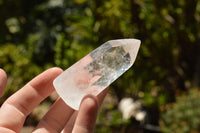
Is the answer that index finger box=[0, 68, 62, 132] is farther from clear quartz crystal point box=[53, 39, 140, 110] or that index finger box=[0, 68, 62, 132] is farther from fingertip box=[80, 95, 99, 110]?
fingertip box=[80, 95, 99, 110]

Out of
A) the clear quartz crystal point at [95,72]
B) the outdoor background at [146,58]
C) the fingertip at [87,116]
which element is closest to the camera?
the fingertip at [87,116]

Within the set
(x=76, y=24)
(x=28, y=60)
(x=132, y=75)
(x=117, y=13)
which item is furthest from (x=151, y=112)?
(x=28, y=60)

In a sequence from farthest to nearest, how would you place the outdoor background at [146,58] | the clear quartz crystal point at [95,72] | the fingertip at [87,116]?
the outdoor background at [146,58]
the clear quartz crystal point at [95,72]
the fingertip at [87,116]

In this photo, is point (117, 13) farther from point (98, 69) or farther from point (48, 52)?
point (98, 69)


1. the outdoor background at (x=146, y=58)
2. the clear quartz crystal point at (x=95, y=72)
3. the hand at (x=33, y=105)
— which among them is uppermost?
the clear quartz crystal point at (x=95, y=72)

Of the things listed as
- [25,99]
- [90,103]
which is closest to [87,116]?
[90,103]

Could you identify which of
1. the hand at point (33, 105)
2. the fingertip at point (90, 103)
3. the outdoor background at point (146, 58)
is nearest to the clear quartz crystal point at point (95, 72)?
the hand at point (33, 105)

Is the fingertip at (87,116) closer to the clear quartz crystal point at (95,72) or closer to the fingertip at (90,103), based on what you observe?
the fingertip at (90,103)

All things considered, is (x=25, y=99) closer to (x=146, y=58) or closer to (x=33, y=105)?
(x=33, y=105)
